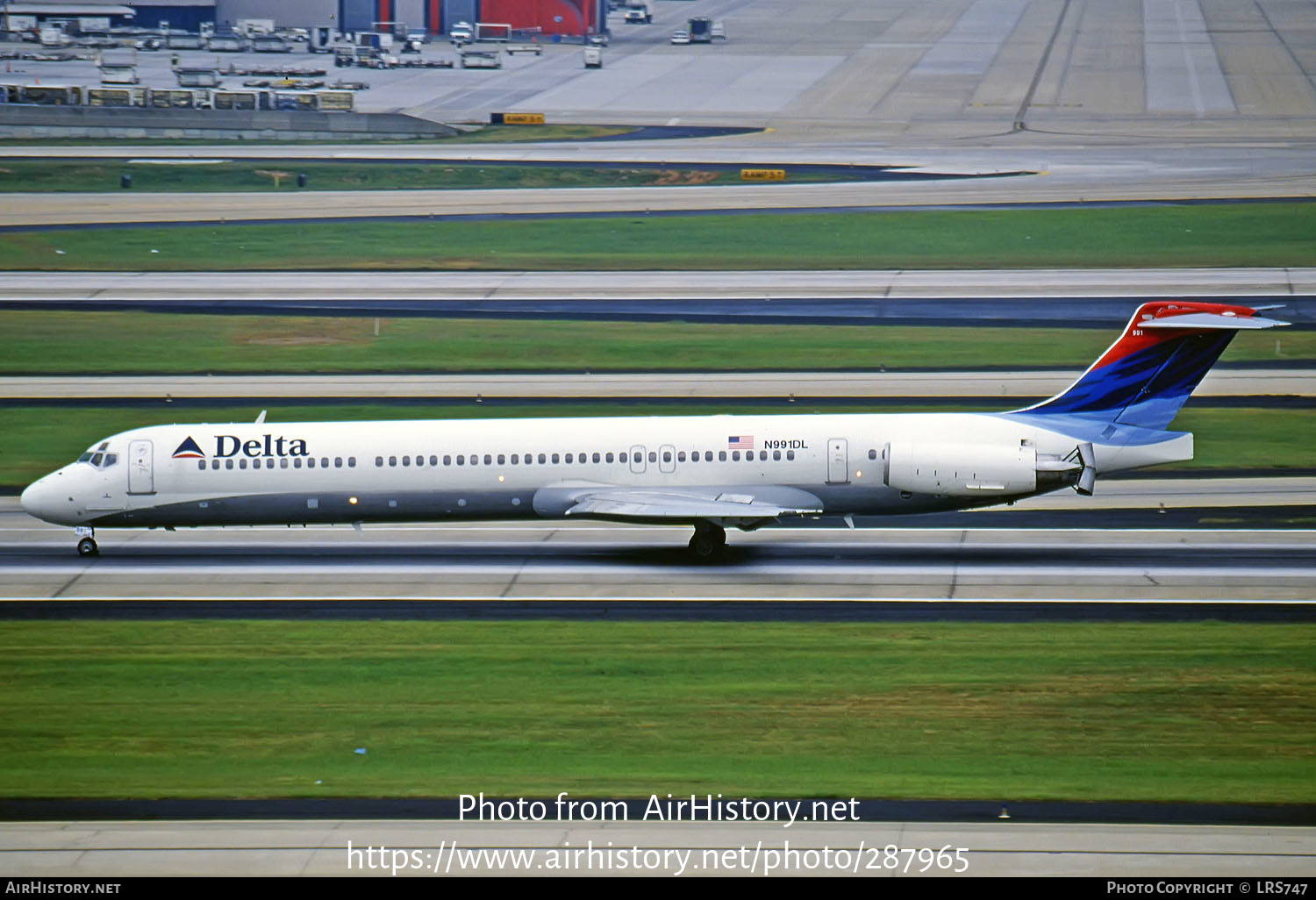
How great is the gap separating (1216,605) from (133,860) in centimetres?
2275

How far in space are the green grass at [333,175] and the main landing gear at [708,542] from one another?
5593 centimetres

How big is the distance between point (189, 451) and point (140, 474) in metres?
1.29

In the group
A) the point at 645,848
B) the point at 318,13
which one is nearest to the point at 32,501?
the point at 645,848

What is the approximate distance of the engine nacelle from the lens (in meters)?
38.9

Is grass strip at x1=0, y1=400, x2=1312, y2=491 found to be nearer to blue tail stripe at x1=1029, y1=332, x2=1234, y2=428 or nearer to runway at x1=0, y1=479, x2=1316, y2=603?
runway at x1=0, y1=479, x2=1316, y2=603

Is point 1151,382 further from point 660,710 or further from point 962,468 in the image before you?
point 660,710

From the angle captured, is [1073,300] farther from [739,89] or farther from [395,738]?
[739,89]

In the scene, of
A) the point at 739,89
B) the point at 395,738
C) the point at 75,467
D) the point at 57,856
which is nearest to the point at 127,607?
the point at 75,467

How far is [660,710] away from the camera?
30094 millimetres

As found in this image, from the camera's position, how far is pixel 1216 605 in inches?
1414

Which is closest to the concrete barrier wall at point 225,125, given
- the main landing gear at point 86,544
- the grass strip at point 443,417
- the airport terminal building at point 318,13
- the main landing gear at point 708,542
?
the airport terminal building at point 318,13

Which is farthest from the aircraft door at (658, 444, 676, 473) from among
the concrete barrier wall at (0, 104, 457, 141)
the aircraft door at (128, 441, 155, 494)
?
the concrete barrier wall at (0, 104, 457, 141)

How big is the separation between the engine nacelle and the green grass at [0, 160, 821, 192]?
5668cm

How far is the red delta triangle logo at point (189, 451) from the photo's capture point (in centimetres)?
4069
